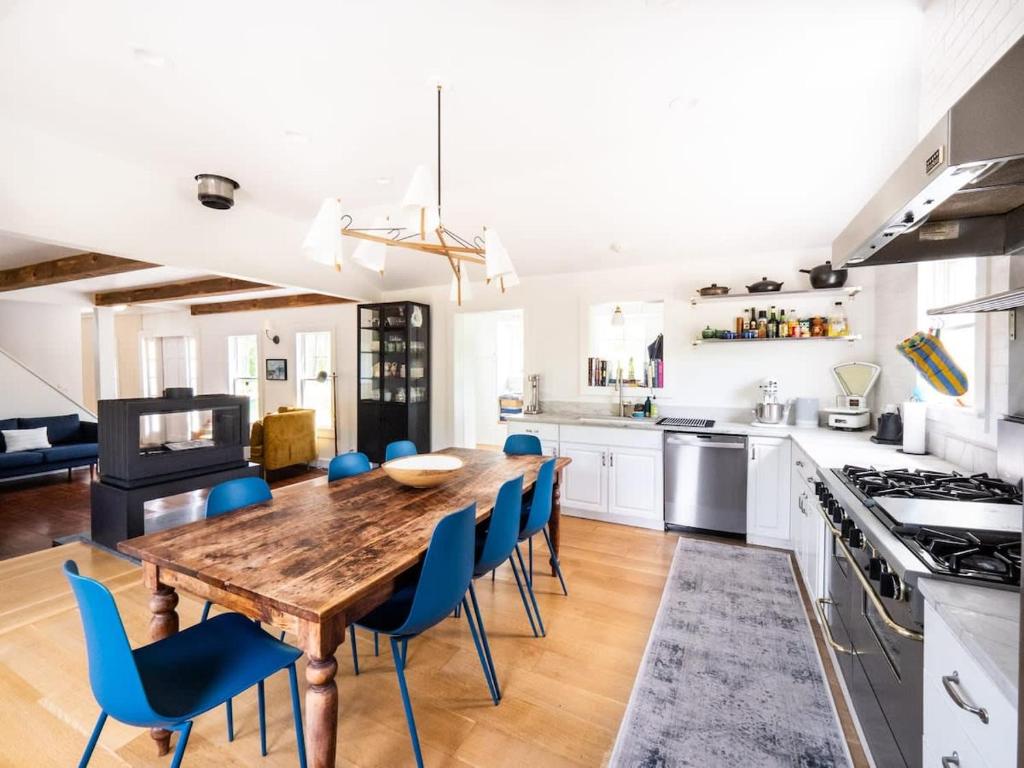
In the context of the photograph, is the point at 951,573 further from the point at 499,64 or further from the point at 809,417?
the point at 809,417

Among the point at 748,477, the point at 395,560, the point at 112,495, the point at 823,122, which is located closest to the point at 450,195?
the point at 823,122

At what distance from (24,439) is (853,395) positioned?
8.62 metres

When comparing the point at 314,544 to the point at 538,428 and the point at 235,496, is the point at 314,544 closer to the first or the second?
the point at 235,496

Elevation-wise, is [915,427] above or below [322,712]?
above

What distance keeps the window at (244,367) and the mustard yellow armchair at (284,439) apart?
1611mm

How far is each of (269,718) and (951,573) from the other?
2280 millimetres

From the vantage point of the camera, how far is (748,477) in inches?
135

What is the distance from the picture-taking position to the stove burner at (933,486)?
1546 mm

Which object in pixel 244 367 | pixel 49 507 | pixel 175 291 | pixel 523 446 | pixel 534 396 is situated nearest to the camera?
pixel 523 446

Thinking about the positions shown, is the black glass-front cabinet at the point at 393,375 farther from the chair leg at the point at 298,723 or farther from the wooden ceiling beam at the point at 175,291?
the chair leg at the point at 298,723

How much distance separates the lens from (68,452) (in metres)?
5.49

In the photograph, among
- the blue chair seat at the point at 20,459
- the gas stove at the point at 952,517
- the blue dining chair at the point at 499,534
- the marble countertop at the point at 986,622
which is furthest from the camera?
the blue chair seat at the point at 20,459

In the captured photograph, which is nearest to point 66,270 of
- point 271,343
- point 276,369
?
point 271,343

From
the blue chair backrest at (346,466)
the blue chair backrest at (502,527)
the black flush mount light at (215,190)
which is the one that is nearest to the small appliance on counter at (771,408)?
the blue chair backrest at (502,527)
